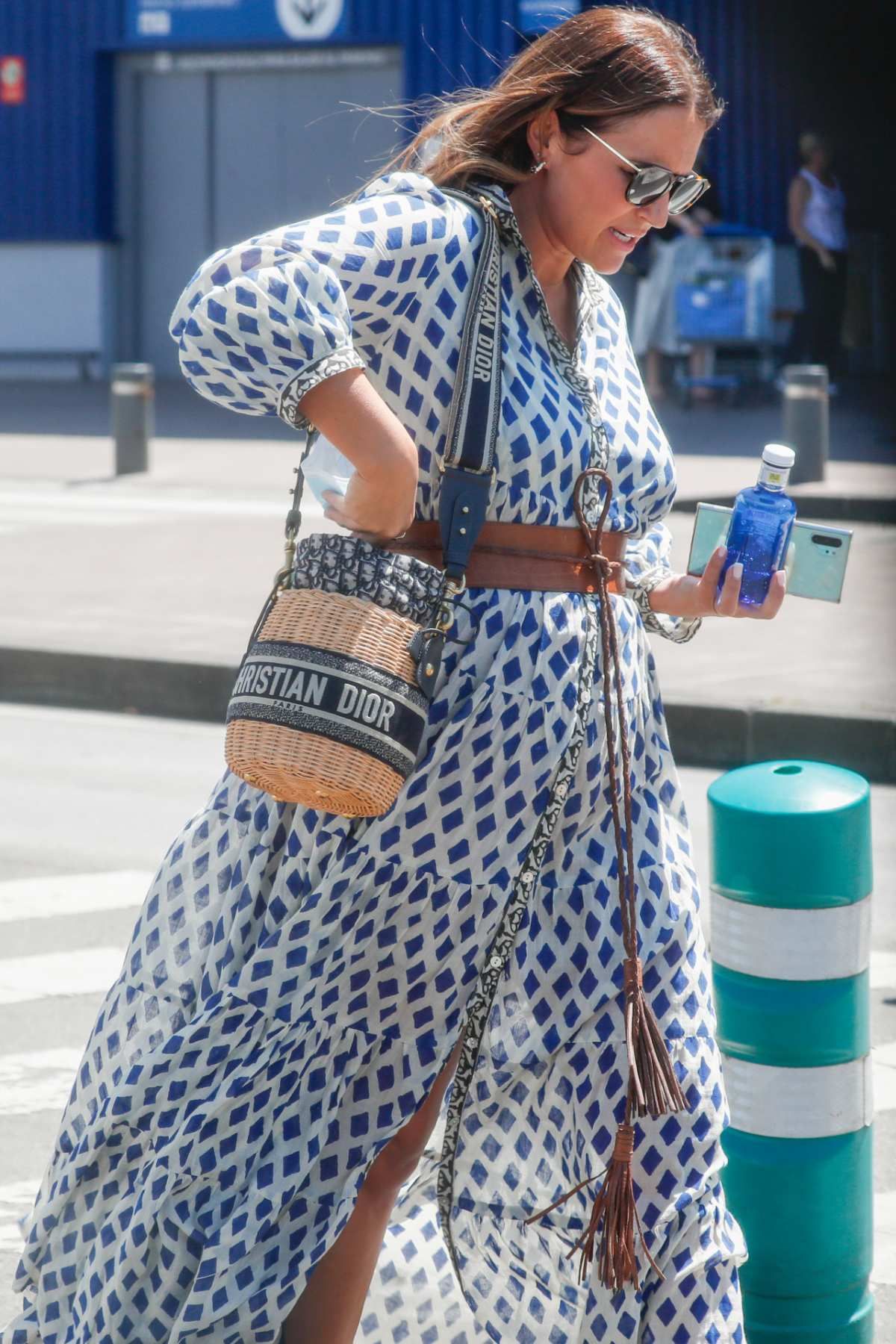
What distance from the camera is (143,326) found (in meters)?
25.0

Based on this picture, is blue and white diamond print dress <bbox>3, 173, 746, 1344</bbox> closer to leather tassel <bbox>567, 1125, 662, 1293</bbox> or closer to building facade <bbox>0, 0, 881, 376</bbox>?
leather tassel <bbox>567, 1125, 662, 1293</bbox>

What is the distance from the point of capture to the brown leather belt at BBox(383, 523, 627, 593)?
8.12ft

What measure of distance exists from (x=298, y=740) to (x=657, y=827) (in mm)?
510

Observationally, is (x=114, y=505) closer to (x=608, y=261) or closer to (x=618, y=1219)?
(x=608, y=261)

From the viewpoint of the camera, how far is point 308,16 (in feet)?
74.6

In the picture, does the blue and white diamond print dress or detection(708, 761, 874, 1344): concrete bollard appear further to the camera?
detection(708, 761, 874, 1344): concrete bollard

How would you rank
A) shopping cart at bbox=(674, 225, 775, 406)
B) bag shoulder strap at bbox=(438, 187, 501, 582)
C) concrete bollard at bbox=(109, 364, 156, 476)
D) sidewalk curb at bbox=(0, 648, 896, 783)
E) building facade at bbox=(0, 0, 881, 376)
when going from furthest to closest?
building facade at bbox=(0, 0, 881, 376) → shopping cart at bbox=(674, 225, 775, 406) → concrete bollard at bbox=(109, 364, 156, 476) → sidewalk curb at bbox=(0, 648, 896, 783) → bag shoulder strap at bbox=(438, 187, 501, 582)

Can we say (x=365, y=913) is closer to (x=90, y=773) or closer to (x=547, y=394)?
(x=547, y=394)

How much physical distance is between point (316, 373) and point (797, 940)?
1.06 m

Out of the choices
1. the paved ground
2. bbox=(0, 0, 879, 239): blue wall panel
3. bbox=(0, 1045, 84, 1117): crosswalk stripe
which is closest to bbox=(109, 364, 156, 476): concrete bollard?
bbox=(0, 0, 879, 239): blue wall panel

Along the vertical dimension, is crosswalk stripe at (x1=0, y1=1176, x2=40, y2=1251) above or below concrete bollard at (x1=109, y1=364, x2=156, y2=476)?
below

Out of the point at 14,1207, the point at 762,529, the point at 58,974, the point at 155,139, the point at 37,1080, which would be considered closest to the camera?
the point at 762,529

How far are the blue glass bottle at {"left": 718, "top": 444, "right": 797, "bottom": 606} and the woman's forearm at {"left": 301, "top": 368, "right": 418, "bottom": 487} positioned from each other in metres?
0.55

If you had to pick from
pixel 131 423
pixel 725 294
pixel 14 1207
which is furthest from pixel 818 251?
pixel 14 1207
